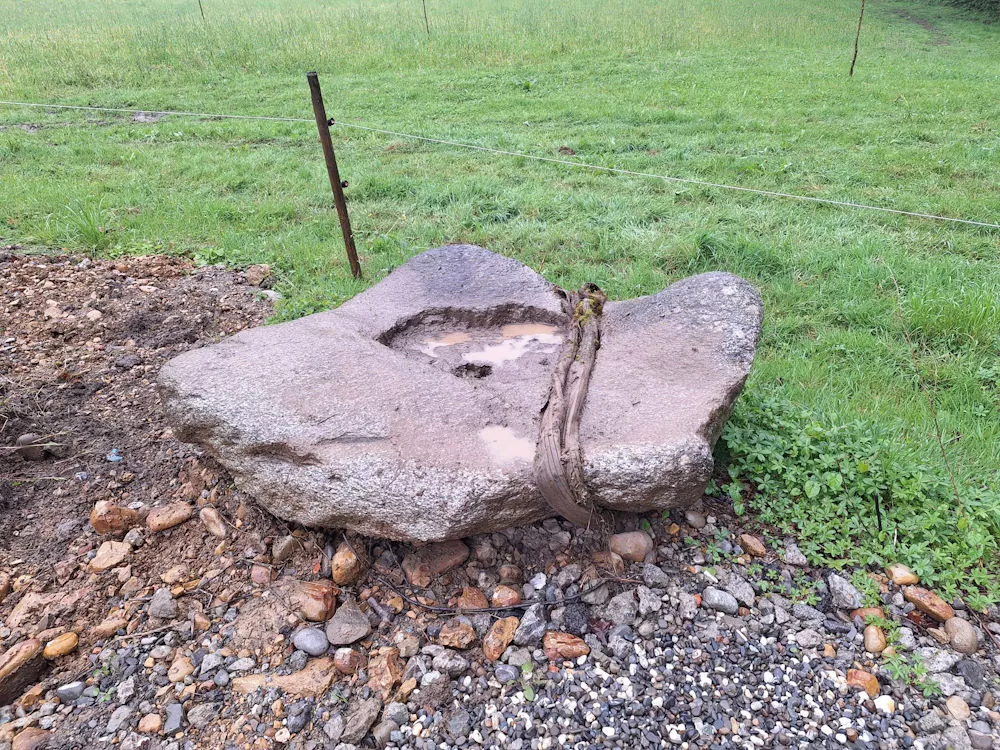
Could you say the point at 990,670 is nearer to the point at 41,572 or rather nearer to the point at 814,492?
the point at 814,492

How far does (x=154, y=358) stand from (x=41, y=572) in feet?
5.05

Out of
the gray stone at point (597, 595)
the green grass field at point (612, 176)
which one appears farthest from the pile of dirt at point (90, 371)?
the gray stone at point (597, 595)

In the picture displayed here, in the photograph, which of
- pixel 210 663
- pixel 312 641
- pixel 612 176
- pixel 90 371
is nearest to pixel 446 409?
pixel 312 641

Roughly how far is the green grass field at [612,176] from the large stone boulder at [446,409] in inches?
25.6

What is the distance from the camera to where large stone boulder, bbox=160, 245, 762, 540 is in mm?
2146

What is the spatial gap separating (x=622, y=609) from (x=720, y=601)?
1.08ft

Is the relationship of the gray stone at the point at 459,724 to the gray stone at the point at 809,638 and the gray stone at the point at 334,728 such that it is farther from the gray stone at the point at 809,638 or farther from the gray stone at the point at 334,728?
the gray stone at the point at 809,638

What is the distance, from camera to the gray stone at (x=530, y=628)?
7.04 feet

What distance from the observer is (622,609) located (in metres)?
2.22

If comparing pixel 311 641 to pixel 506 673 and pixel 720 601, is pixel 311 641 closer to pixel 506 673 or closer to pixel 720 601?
pixel 506 673

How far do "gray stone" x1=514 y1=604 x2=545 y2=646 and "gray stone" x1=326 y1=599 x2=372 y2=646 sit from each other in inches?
19.2

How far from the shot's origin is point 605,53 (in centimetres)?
1243

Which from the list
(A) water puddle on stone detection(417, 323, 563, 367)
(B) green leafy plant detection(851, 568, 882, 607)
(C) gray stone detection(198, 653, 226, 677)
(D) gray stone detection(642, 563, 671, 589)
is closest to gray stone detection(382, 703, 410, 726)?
(C) gray stone detection(198, 653, 226, 677)

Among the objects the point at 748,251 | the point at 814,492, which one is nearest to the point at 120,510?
the point at 814,492
